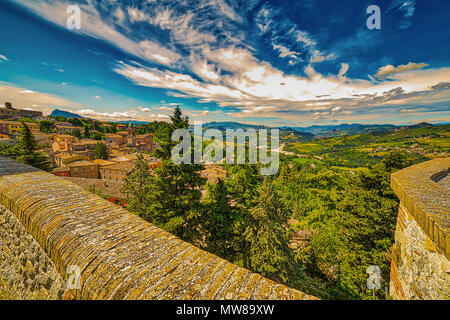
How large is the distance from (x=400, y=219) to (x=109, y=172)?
186 feet

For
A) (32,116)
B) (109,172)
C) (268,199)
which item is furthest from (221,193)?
(32,116)

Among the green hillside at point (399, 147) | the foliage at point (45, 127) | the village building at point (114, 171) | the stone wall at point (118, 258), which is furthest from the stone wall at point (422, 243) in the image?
the foliage at point (45, 127)

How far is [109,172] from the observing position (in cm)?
4725

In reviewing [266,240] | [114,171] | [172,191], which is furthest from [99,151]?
[266,240]

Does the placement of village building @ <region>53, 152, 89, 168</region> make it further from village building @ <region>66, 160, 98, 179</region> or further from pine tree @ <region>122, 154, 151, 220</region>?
pine tree @ <region>122, 154, 151, 220</region>

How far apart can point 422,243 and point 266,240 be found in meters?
11.4

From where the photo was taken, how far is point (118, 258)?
219cm

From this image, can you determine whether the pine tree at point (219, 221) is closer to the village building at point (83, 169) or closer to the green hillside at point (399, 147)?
the green hillside at point (399, 147)

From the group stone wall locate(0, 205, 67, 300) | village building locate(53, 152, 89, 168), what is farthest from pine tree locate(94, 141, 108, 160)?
stone wall locate(0, 205, 67, 300)

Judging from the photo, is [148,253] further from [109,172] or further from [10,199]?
[109,172]

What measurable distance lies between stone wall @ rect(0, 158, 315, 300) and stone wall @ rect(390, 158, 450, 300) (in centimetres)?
268

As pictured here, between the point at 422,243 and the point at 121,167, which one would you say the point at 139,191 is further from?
the point at 121,167
